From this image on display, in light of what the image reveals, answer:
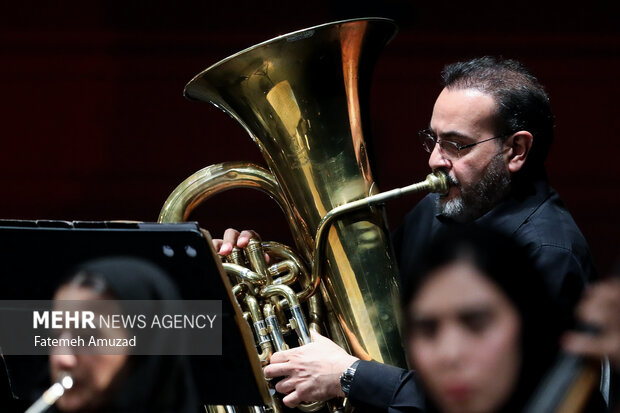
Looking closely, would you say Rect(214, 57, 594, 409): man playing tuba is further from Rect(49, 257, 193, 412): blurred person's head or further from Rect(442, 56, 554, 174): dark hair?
Rect(49, 257, 193, 412): blurred person's head

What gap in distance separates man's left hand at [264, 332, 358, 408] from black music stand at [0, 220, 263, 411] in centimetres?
37

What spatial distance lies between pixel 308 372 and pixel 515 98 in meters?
0.80

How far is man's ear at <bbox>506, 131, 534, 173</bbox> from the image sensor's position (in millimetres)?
2166

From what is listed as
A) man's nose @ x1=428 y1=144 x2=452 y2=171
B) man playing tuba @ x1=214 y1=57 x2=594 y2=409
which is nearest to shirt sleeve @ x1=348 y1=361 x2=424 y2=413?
man playing tuba @ x1=214 y1=57 x2=594 y2=409

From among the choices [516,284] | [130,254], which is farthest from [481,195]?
[516,284]

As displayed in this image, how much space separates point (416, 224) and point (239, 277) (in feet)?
1.92

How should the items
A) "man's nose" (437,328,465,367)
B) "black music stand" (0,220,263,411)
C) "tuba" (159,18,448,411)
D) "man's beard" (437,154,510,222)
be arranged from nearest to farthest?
"man's nose" (437,328,465,367), "black music stand" (0,220,263,411), "tuba" (159,18,448,411), "man's beard" (437,154,510,222)

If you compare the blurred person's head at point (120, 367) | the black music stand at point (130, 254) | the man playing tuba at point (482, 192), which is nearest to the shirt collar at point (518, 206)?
the man playing tuba at point (482, 192)

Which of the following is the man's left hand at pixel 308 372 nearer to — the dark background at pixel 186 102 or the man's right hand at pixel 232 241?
the man's right hand at pixel 232 241

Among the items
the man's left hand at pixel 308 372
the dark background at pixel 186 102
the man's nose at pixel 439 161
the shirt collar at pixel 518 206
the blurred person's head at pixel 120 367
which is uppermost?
the dark background at pixel 186 102

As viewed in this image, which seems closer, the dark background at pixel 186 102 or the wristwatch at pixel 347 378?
the wristwatch at pixel 347 378

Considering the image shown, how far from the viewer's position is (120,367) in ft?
4.50

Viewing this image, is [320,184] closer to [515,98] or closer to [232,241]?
[232,241]

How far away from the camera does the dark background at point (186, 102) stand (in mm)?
3383
